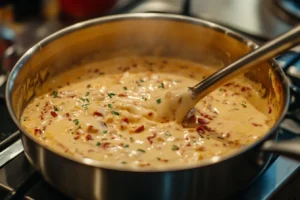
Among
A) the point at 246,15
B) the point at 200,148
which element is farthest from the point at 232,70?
the point at 246,15

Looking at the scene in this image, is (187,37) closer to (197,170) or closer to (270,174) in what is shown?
(270,174)

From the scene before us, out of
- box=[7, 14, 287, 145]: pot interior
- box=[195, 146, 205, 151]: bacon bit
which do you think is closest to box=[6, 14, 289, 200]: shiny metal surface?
box=[7, 14, 287, 145]: pot interior

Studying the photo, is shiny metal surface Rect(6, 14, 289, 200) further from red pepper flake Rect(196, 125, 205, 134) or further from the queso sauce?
red pepper flake Rect(196, 125, 205, 134)

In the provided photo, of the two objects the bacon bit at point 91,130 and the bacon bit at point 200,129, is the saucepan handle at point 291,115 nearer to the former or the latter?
the bacon bit at point 200,129

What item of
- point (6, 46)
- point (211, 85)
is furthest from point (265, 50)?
point (6, 46)

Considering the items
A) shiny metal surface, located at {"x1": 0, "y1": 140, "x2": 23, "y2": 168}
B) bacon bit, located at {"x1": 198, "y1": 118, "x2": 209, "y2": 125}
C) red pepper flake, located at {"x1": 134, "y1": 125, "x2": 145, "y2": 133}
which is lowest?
shiny metal surface, located at {"x1": 0, "y1": 140, "x2": 23, "y2": 168}

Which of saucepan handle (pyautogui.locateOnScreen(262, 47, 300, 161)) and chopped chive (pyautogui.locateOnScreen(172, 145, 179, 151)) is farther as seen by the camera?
chopped chive (pyautogui.locateOnScreen(172, 145, 179, 151))
